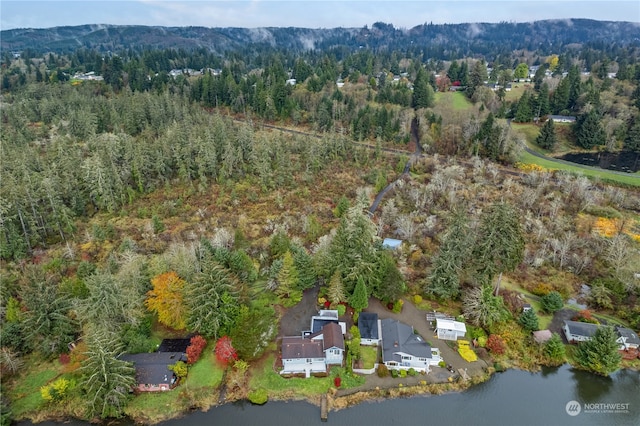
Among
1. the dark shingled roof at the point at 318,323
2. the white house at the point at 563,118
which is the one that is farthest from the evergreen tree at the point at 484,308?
the white house at the point at 563,118

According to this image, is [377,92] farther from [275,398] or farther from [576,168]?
[275,398]

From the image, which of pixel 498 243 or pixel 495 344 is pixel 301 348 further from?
pixel 498 243

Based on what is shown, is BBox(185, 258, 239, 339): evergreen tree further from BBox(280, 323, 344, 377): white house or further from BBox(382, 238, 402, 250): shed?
Answer: BBox(382, 238, 402, 250): shed

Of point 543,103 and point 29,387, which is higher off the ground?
point 543,103

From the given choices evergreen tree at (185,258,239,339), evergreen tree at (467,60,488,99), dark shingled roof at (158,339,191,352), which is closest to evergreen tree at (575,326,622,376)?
evergreen tree at (185,258,239,339)

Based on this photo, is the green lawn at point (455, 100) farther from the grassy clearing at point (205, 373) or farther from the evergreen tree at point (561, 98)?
the grassy clearing at point (205, 373)

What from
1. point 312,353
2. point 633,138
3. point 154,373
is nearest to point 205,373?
point 154,373
